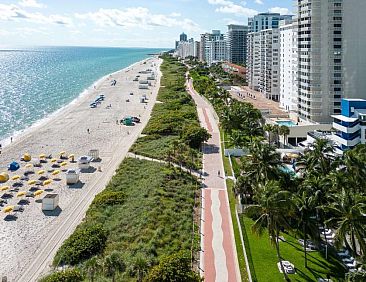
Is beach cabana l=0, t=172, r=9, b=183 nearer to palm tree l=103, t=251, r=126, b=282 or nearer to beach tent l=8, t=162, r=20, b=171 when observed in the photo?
beach tent l=8, t=162, r=20, b=171

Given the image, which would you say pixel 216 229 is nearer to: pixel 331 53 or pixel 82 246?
pixel 82 246

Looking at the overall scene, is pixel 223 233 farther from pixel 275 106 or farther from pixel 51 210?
pixel 275 106

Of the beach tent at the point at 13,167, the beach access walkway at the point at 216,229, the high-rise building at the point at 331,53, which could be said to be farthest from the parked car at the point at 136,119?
the beach tent at the point at 13,167

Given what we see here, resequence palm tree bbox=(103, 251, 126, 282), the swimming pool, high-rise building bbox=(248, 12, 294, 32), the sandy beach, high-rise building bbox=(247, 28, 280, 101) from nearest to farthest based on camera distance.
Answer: palm tree bbox=(103, 251, 126, 282) → the sandy beach → the swimming pool → high-rise building bbox=(247, 28, 280, 101) → high-rise building bbox=(248, 12, 294, 32)

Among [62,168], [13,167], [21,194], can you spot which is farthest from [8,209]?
[13,167]

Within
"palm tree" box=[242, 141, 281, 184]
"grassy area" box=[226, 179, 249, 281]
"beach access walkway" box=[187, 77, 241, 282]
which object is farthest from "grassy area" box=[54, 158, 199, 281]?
"palm tree" box=[242, 141, 281, 184]

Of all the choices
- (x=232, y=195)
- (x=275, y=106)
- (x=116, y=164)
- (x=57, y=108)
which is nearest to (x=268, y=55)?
(x=275, y=106)

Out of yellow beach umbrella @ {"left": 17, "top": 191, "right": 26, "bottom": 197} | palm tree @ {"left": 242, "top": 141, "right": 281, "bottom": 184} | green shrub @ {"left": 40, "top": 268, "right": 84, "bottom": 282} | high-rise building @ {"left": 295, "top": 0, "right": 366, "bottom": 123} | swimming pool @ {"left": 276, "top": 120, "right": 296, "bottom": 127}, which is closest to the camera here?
green shrub @ {"left": 40, "top": 268, "right": 84, "bottom": 282}
